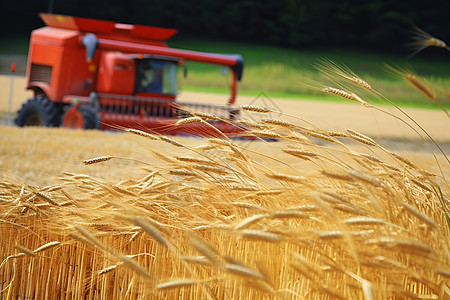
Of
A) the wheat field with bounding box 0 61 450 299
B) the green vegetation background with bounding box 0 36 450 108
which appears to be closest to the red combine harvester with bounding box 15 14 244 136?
the wheat field with bounding box 0 61 450 299

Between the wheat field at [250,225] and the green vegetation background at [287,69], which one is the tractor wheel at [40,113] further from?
the green vegetation background at [287,69]

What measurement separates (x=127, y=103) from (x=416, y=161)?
855 cm

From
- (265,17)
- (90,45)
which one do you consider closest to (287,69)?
(265,17)

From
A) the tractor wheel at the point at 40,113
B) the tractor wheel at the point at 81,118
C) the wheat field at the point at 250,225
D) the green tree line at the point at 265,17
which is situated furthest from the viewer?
the green tree line at the point at 265,17

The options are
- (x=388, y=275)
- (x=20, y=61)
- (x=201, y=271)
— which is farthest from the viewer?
(x=20, y=61)

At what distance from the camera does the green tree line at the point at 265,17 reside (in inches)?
1596

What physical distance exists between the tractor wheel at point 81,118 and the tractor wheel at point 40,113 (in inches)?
29.8

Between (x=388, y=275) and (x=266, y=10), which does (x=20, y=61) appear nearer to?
(x=266, y=10)

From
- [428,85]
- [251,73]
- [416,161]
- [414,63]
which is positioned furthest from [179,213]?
[414,63]

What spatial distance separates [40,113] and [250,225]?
10292mm

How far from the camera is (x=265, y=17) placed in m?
42.7

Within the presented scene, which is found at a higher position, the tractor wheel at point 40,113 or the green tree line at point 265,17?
the green tree line at point 265,17

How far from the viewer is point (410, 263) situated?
1540 millimetres

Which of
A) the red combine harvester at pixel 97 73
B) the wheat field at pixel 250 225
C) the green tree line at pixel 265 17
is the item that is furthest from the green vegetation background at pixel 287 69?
the wheat field at pixel 250 225
